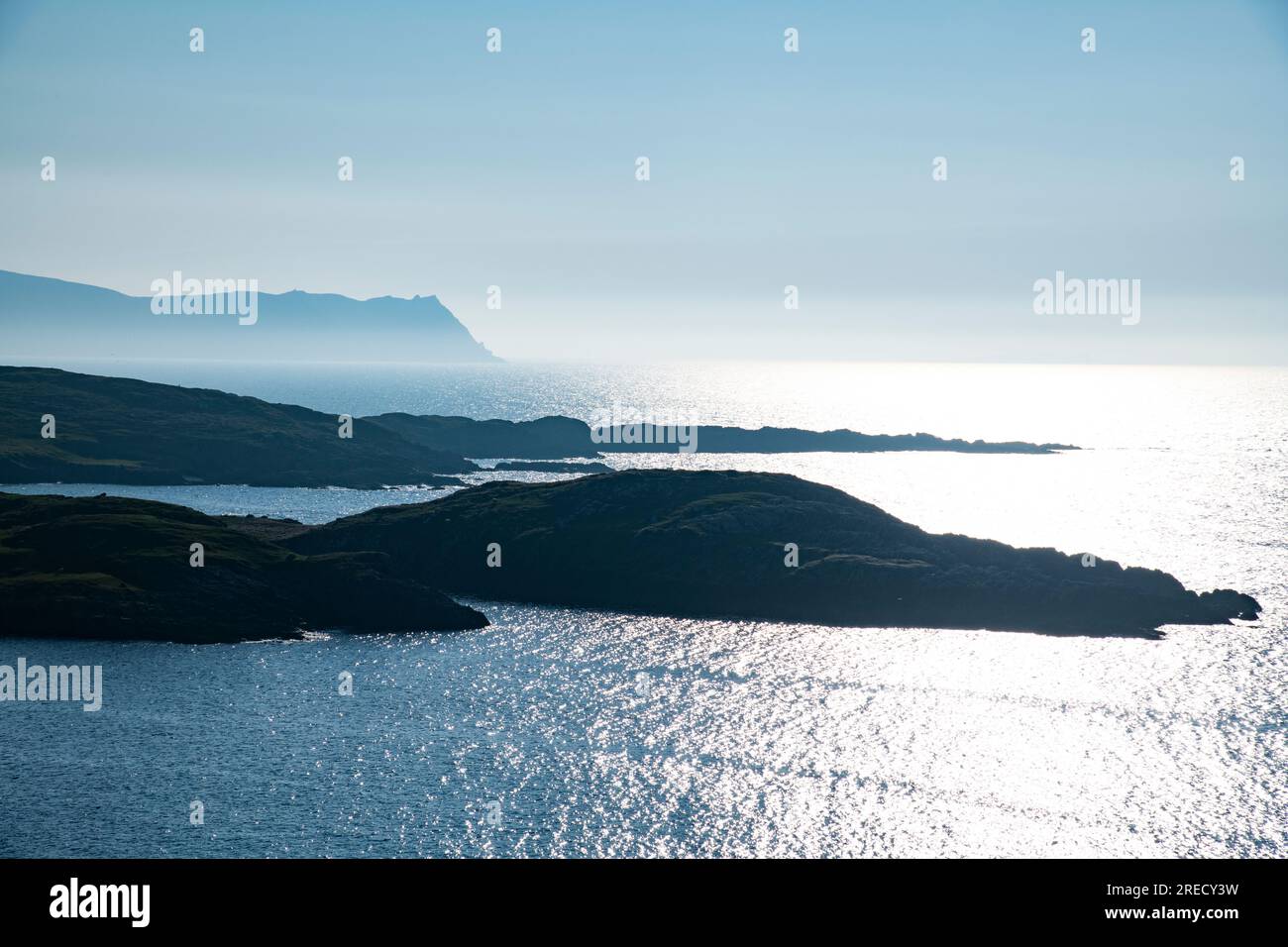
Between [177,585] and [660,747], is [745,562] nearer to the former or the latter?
[660,747]

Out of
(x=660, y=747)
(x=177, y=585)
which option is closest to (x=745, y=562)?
(x=660, y=747)

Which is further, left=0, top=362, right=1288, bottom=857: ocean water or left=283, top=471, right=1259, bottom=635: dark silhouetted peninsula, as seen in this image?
left=283, top=471, right=1259, bottom=635: dark silhouetted peninsula

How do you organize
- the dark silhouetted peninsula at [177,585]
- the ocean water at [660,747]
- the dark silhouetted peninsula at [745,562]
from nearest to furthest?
the ocean water at [660,747], the dark silhouetted peninsula at [177,585], the dark silhouetted peninsula at [745,562]

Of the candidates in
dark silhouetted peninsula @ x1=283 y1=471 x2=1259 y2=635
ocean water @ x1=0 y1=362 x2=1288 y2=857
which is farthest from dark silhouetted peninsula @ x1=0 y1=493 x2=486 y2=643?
dark silhouetted peninsula @ x1=283 y1=471 x2=1259 y2=635

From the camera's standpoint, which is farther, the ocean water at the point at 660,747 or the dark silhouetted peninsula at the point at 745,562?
the dark silhouetted peninsula at the point at 745,562

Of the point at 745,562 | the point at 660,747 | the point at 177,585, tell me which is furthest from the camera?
the point at 745,562

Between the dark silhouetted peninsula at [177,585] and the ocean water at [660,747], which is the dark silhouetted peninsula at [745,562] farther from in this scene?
the dark silhouetted peninsula at [177,585]

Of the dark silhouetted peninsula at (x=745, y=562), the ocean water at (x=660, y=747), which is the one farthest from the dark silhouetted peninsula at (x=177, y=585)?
the dark silhouetted peninsula at (x=745, y=562)

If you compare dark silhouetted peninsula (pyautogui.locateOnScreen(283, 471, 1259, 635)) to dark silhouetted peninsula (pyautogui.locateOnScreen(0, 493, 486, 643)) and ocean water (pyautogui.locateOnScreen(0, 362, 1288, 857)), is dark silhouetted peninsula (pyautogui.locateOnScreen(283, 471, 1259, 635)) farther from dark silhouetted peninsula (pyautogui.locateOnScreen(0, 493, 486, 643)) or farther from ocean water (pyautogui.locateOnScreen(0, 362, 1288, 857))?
dark silhouetted peninsula (pyautogui.locateOnScreen(0, 493, 486, 643))

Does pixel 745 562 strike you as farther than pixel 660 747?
Yes

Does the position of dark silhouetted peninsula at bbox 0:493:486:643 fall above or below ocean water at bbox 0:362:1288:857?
above
